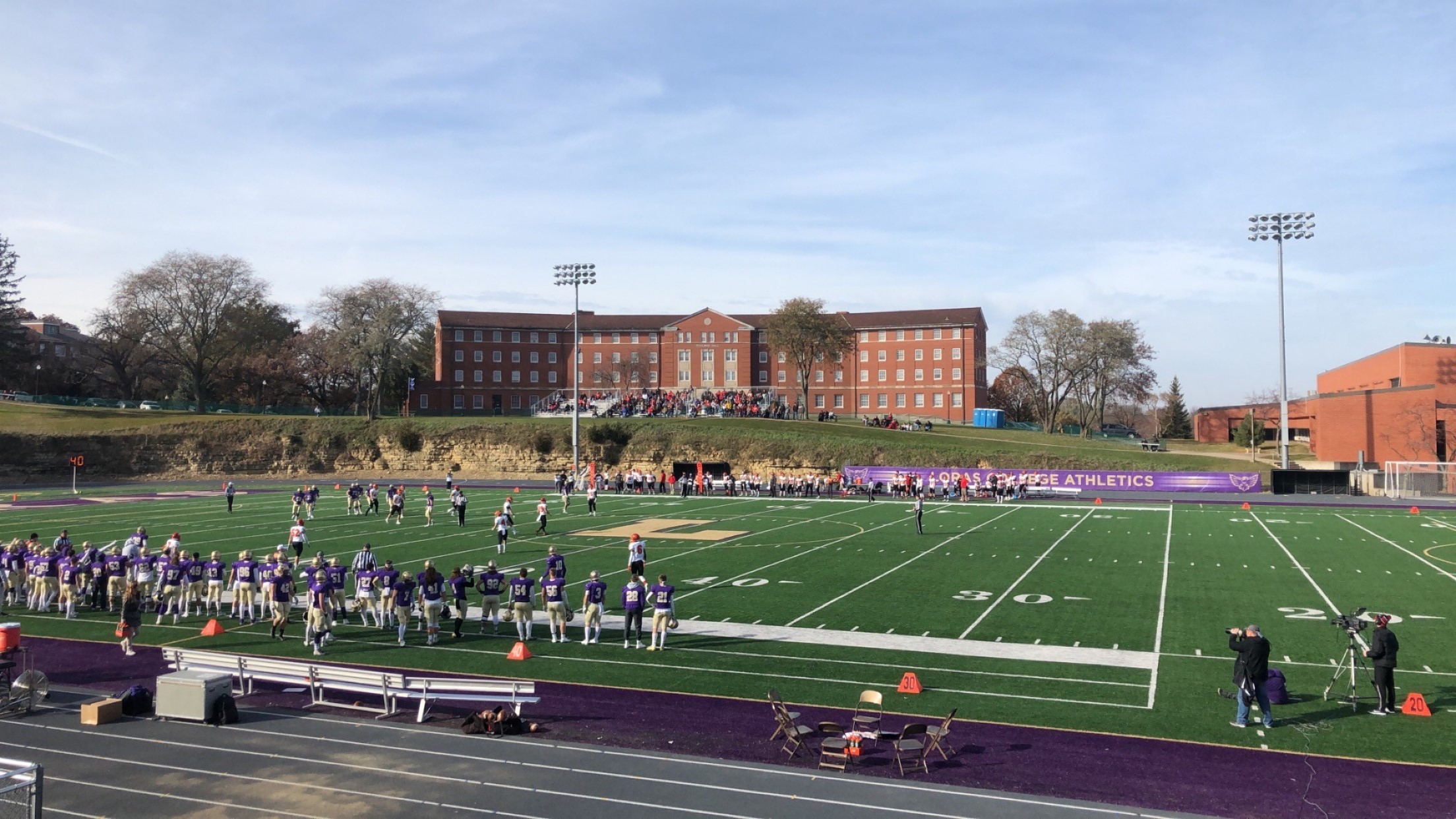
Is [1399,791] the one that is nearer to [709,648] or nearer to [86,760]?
[709,648]

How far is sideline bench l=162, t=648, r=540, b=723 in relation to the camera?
545 inches

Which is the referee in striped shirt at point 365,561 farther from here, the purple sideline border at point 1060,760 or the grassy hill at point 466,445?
the grassy hill at point 466,445

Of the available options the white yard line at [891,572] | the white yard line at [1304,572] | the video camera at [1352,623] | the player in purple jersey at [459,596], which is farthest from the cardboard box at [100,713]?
the white yard line at [1304,572]

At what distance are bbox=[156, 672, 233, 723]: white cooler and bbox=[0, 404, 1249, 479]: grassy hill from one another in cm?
5687

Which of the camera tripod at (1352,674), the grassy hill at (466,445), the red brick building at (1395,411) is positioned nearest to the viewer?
the camera tripod at (1352,674)

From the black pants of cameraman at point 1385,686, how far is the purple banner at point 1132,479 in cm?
3939

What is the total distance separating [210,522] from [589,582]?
28.0m

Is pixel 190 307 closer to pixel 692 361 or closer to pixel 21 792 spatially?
pixel 692 361

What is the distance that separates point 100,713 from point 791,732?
9784mm

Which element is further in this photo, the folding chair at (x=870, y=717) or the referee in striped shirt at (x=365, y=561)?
the referee in striped shirt at (x=365, y=561)

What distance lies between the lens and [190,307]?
287 ft

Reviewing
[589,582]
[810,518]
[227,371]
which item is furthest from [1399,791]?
[227,371]

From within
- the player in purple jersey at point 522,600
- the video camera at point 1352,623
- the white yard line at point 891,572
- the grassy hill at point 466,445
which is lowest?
the white yard line at point 891,572

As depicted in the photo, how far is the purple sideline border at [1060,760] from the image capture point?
10734 millimetres
